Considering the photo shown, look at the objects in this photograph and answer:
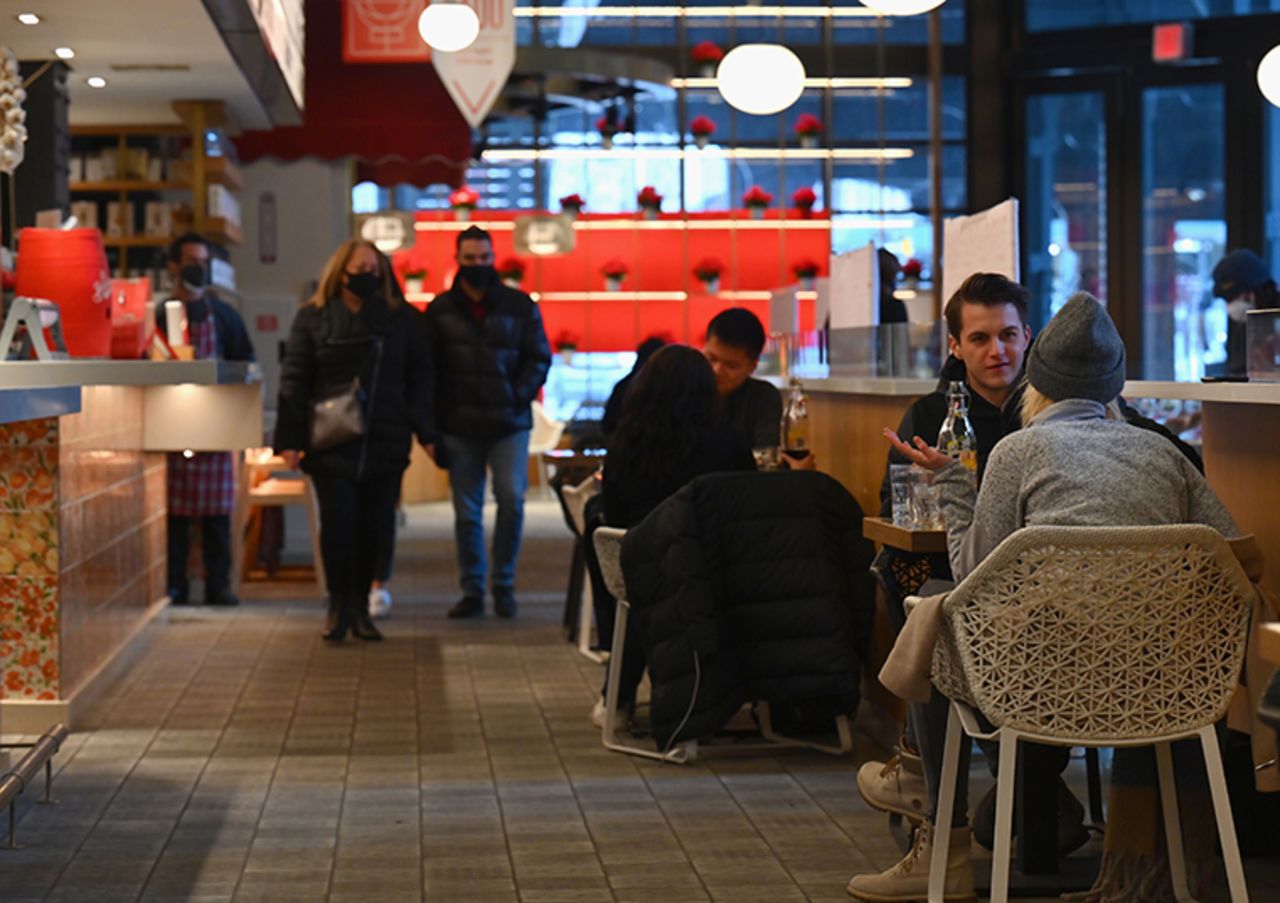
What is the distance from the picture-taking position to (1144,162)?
1372 centimetres

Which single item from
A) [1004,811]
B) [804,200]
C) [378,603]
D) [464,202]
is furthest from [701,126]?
[1004,811]

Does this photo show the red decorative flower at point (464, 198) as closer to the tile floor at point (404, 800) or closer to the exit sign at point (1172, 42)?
the exit sign at point (1172, 42)

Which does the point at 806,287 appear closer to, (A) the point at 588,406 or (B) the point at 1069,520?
(A) the point at 588,406

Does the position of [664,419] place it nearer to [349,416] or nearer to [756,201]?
[349,416]

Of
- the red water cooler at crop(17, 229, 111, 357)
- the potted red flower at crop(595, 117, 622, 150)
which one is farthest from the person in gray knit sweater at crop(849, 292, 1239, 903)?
the potted red flower at crop(595, 117, 622, 150)

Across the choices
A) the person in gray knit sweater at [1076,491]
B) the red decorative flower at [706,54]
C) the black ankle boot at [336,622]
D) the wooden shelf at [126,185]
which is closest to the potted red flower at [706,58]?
the red decorative flower at [706,54]

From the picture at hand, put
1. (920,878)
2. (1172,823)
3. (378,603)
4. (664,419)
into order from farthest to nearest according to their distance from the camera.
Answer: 1. (378,603)
2. (664,419)
3. (920,878)
4. (1172,823)

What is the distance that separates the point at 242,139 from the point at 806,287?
6650 millimetres

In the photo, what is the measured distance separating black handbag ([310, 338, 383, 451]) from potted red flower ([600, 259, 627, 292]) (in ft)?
36.4

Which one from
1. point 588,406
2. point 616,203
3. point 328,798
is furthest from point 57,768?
point 616,203

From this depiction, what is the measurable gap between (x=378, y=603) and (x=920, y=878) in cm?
478

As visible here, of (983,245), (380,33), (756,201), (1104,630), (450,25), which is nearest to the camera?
(1104,630)

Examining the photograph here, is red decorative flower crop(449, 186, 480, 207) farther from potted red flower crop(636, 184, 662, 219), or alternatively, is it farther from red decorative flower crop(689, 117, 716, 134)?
red decorative flower crop(689, 117, 716, 134)

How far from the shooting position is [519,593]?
9156mm
